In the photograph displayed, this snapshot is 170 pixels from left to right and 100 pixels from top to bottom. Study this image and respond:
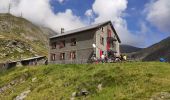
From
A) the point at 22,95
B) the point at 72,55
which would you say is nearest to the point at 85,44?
the point at 72,55

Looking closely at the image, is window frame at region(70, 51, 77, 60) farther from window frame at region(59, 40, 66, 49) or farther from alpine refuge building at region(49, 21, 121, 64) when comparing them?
window frame at region(59, 40, 66, 49)

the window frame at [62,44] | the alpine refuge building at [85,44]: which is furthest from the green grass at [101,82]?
the window frame at [62,44]

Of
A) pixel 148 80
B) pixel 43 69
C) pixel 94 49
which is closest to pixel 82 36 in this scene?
pixel 94 49

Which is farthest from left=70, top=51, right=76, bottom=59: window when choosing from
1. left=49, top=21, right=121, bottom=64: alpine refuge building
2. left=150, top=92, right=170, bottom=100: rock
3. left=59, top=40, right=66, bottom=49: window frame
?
left=150, top=92, right=170, bottom=100: rock

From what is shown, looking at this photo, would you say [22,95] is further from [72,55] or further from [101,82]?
[72,55]

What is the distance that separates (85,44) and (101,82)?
25823mm

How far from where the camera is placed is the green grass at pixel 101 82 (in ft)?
109

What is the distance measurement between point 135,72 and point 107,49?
2965 centimetres

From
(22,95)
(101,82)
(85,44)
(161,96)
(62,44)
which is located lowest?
(22,95)

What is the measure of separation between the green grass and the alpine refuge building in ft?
37.0

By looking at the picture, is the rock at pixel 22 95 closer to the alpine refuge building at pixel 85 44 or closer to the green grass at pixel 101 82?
the green grass at pixel 101 82

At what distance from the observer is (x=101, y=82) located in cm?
3853

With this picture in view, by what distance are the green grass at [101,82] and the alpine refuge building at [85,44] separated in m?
11.3

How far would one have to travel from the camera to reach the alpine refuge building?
62.6 metres
